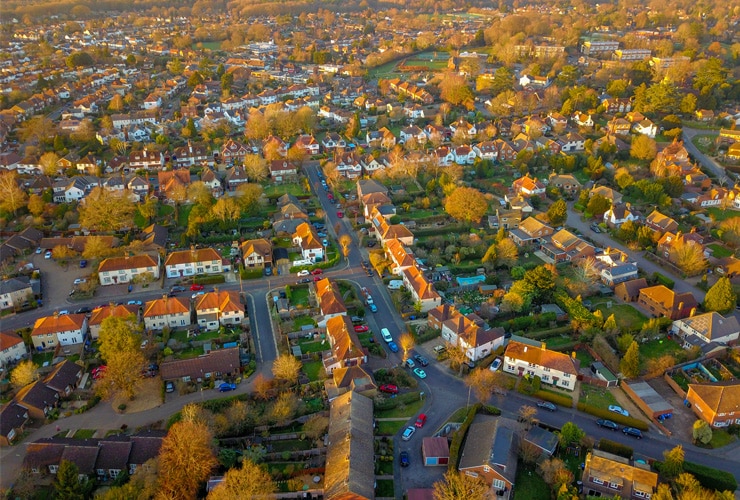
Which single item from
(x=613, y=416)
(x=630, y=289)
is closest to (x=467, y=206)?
(x=630, y=289)

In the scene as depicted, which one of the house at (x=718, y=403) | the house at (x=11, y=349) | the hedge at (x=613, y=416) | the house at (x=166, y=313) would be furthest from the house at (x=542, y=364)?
the house at (x=11, y=349)

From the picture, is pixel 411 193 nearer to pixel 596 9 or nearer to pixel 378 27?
pixel 378 27

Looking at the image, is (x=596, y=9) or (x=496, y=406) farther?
(x=596, y=9)

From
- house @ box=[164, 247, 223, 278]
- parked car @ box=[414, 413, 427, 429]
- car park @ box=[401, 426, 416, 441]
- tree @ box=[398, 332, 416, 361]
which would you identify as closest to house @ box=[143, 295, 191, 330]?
house @ box=[164, 247, 223, 278]

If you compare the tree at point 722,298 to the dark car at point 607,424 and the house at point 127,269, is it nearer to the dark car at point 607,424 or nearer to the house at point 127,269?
the dark car at point 607,424

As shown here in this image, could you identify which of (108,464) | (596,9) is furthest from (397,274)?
(596,9)

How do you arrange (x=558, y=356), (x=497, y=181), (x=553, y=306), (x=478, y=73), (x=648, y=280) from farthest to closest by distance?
(x=478, y=73) → (x=497, y=181) → (x=648, y=280) → (x=553, y=306) → (x=558, y=356)
